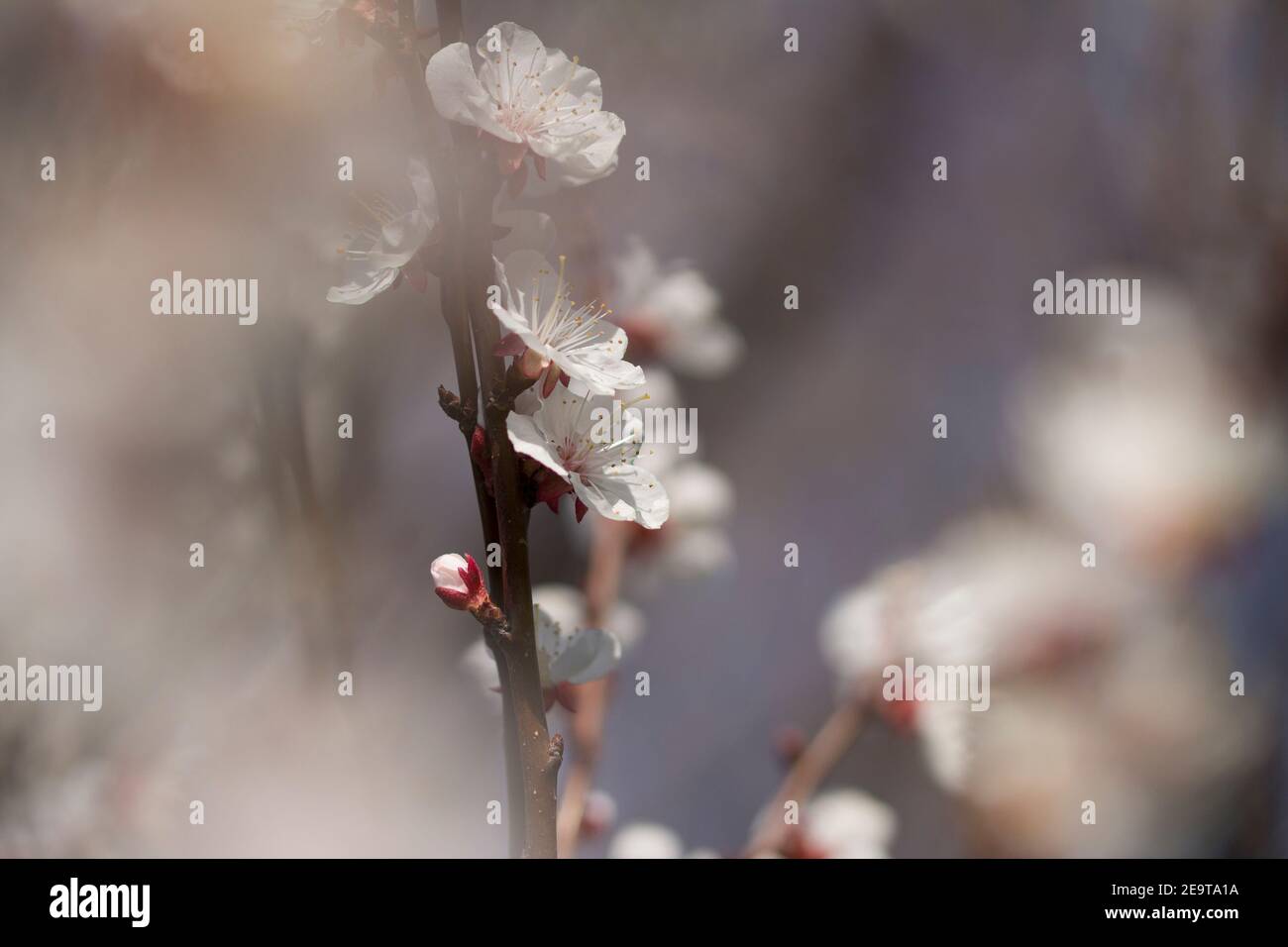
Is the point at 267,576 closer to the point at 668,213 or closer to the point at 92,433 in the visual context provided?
the point at 92,433

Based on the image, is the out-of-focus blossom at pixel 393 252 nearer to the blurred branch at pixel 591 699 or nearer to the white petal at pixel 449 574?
the white petal at pixel 449 574

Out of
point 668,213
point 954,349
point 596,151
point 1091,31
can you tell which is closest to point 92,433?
point 668,213

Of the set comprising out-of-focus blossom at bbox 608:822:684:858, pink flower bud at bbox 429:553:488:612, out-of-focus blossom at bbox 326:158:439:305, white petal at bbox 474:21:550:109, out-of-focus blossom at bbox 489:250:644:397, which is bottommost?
out-of-focus blossom at bbox 608:822:684:858

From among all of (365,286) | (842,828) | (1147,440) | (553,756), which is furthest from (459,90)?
(1147,440)

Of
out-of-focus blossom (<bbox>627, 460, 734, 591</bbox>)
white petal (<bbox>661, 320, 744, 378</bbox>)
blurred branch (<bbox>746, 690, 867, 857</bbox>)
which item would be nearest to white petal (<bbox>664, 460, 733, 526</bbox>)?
out-of-focus blossom (<bbox>627, 460, 734, 591</bbox>)

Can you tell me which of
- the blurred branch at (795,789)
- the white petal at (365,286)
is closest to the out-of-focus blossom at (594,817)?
the blurred branch at (795,789)

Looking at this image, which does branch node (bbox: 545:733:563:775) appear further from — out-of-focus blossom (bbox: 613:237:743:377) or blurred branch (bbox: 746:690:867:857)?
out-of-focus blossom (bbox: 613:237:743:377)

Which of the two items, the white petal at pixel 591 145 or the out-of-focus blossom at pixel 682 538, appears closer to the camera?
the white petal at pixel 591 145
